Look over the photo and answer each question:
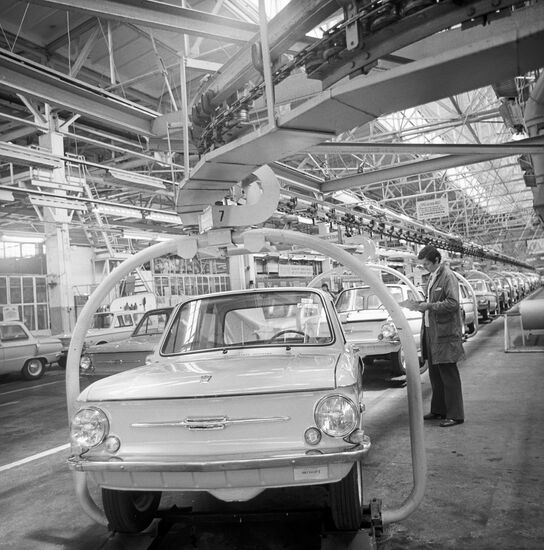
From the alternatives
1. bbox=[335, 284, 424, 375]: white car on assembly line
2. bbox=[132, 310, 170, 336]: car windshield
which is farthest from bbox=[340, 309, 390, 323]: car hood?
bbox=[132, 310, 170, 336]: car windshield

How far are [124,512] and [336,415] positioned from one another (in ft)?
5.05

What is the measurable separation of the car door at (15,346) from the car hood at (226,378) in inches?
379

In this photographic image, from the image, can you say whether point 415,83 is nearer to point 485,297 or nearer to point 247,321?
point 247,321

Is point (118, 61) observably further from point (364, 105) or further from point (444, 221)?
point (444, 221)

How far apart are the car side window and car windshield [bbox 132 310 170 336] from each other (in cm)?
469

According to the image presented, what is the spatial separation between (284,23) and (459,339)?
12.8ft

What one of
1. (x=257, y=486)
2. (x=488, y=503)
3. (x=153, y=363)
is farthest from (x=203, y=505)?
(x=488, y=503)

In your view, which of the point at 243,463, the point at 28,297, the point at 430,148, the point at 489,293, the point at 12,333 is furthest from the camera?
the point at 28,297

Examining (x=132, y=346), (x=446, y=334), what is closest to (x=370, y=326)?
(x=446, y=334)

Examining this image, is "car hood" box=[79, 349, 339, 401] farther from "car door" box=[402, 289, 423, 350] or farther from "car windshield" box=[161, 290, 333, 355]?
"car door" box=[402, 289, 423, 350]

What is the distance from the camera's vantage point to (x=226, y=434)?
270 cm

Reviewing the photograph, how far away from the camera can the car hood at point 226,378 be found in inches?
109

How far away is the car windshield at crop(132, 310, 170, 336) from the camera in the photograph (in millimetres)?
9219

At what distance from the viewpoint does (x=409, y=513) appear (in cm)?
322
